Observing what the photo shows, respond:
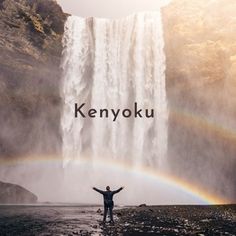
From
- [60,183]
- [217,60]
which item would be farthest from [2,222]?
[217,60]

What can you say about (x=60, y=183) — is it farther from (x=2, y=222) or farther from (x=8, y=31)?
(x=2, y=222)

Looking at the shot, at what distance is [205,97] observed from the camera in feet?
153

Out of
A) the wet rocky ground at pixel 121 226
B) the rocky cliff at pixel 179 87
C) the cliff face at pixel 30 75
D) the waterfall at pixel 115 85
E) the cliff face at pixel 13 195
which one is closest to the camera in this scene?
the wet rocky ground at pixel 121 226

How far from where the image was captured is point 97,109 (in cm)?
4838

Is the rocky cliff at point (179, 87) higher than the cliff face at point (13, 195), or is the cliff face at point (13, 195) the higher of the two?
the rocky cliff at point (179, 87)

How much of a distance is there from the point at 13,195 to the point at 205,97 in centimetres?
2387

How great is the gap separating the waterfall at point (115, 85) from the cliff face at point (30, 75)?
1.70m

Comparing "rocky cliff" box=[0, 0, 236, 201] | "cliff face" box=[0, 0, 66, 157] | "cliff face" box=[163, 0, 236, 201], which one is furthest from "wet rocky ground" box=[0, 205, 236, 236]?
"cliff face" box=[0, 0, 66, 157]

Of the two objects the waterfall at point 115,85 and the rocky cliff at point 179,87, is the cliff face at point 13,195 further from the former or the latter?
the waterfall at point 115,85

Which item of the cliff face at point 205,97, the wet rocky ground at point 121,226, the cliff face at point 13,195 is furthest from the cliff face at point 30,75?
the wet rocky ground at point 121,226

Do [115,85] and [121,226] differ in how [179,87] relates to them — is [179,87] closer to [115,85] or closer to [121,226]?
[115,85]

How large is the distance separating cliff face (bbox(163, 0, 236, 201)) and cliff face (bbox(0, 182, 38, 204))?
1736cm

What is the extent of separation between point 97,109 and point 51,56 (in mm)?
8454

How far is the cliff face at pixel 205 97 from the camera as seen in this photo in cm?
4556
